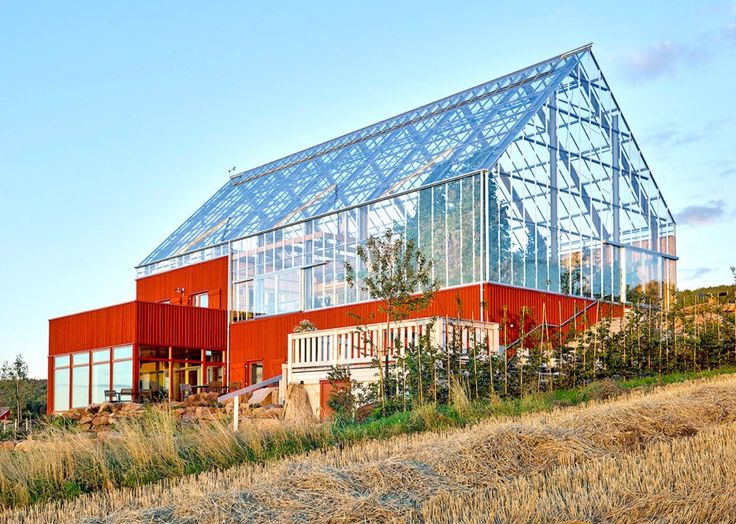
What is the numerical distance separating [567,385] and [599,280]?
10630 millimetres

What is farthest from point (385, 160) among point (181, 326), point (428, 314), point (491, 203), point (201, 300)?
point (201, 300)

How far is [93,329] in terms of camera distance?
3294cm

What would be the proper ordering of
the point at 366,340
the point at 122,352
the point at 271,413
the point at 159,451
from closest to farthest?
the point at 159,451, the point at 366,340, the point at 271,413, the point at 122,352

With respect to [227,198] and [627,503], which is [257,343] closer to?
[227,198]

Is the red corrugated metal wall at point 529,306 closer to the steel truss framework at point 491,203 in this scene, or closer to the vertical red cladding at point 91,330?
the steel truss framework at point 491,203

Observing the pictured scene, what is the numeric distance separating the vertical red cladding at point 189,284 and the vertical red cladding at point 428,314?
5.47 feet

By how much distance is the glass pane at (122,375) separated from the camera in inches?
1219

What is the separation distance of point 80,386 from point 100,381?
58.4 inches

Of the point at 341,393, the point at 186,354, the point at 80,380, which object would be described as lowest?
the point at 80,380

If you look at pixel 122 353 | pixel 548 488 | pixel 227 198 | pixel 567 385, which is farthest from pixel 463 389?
pixel 227 198

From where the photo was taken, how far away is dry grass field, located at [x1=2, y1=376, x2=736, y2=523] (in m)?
7.90

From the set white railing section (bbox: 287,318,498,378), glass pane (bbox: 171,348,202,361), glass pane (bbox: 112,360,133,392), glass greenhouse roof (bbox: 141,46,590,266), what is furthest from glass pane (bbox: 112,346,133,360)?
white railing section (bbox: 287,318,498,378)

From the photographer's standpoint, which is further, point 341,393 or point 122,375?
point 122,375

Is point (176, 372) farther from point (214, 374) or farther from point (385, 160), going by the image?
point (385, 160)
